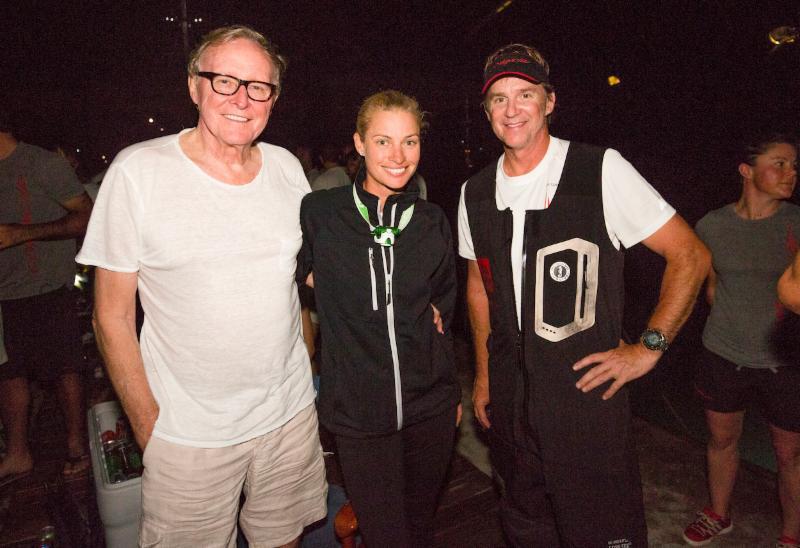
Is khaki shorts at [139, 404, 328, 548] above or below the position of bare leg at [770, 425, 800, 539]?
above

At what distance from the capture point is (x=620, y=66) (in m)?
5.33

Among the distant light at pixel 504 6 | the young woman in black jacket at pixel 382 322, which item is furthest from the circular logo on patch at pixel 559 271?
the distant light at pixel 504 6

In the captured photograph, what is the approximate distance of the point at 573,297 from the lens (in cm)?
180

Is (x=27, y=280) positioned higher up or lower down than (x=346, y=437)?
higher up

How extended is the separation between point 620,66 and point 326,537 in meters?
5.63

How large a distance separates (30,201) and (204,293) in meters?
2.32

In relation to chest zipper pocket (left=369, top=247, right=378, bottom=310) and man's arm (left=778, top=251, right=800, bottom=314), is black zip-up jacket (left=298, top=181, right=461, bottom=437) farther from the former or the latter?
man's arm (left=778, top=251, right=800, bottom=314)

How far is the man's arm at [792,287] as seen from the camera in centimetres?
124

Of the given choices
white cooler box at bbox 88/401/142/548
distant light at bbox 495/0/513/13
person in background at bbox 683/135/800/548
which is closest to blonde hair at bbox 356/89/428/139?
person in background at bbox 683/135/800/548

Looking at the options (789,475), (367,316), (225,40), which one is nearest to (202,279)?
(367,316)

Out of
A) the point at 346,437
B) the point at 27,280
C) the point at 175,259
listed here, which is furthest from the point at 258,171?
the point at 27,280

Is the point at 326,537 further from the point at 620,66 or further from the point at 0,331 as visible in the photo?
the point at 620,66

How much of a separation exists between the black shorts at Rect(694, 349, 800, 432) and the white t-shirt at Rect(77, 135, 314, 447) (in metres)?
2.38

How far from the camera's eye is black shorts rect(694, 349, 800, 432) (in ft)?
7.81
